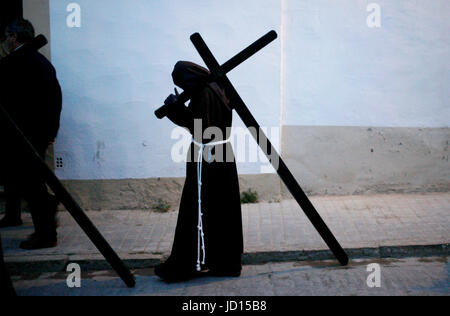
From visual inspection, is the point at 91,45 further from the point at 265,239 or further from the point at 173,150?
the point at 265,239

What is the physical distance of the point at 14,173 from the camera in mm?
5016

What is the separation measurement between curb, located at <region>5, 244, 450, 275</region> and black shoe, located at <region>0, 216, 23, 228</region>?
1128mm

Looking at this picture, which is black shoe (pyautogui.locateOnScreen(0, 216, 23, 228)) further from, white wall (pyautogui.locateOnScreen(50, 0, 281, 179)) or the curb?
the curb

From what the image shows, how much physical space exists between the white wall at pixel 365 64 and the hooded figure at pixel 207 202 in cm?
246

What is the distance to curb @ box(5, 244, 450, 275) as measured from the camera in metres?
4.83

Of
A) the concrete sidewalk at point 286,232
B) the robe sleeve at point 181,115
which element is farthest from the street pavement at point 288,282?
the robe sleeve at point 181,115

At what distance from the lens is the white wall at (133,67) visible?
6.32m

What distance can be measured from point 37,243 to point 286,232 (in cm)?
254

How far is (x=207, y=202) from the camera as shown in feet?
14.5

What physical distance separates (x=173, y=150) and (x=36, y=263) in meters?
2.29
